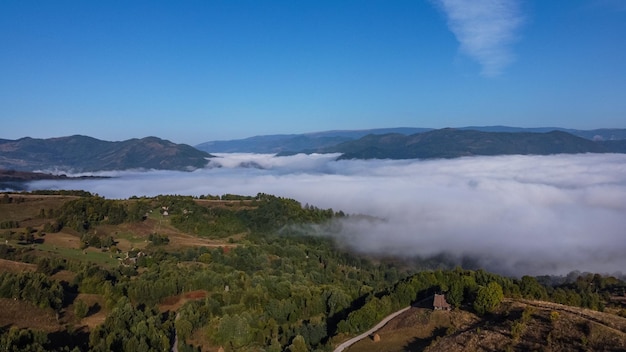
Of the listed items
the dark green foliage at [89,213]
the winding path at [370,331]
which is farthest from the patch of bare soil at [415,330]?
the dark green foliage at [89,213]

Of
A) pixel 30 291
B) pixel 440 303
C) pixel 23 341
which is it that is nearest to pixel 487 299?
pixel 440 303

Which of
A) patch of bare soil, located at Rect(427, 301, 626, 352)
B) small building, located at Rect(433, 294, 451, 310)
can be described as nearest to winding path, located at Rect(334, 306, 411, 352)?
small building, located at Rect(433, 294, 451, 310)

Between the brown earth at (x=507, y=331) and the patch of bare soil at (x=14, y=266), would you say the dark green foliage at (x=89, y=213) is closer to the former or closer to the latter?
→ the patch of bare soil at (x=14, y=266)

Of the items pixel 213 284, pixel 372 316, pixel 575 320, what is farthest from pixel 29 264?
pixel 575 320

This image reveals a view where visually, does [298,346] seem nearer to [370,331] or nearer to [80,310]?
[370,331]

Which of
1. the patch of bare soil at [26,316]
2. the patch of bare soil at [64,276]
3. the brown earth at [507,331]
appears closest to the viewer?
the brown earth at [507,331]
